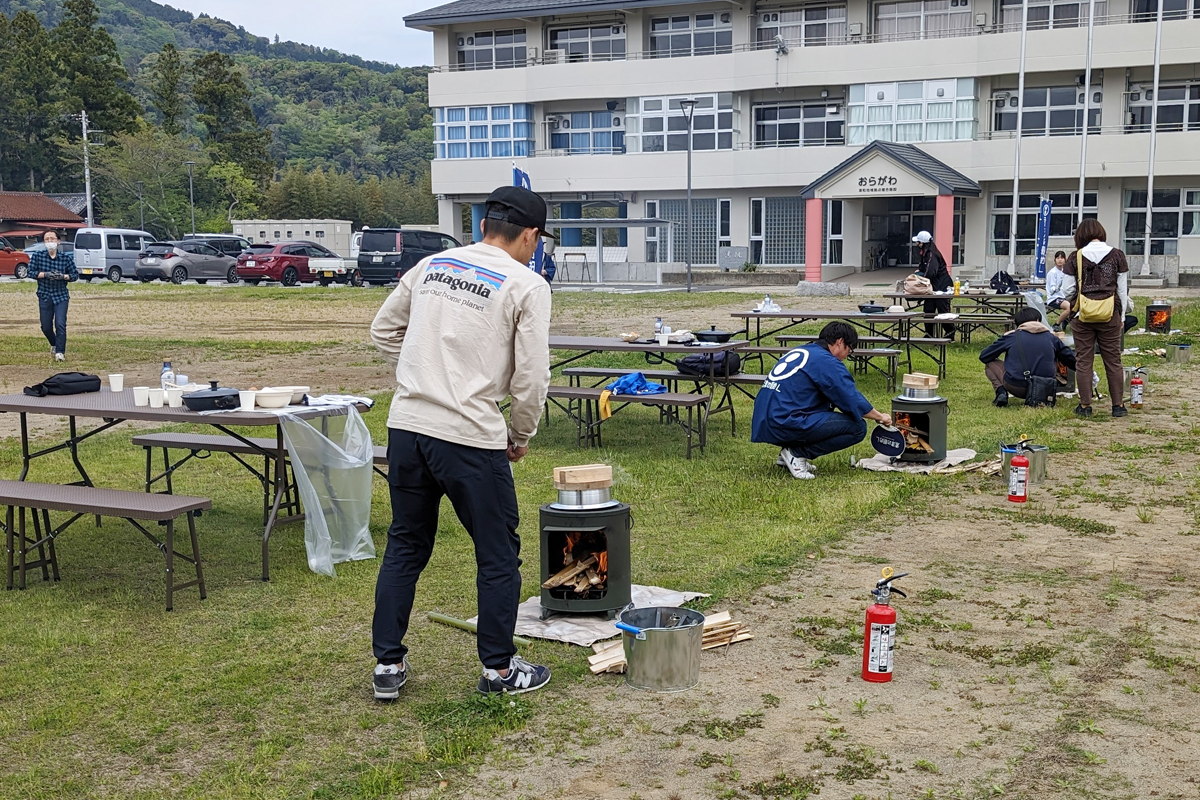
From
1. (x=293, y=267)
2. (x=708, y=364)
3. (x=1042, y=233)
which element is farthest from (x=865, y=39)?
(x=708, y=364)

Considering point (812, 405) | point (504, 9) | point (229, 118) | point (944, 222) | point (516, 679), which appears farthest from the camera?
point (229, 118)

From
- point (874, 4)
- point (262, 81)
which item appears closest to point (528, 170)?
point (874, 4)

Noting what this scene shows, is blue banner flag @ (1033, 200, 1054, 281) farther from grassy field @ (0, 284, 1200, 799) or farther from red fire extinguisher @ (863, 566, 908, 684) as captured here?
red fire extinguisher @ (863, 566, 908, 684)

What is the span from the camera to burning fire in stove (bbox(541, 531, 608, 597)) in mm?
5180

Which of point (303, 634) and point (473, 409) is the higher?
point (473, 409)

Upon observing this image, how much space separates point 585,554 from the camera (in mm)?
5254

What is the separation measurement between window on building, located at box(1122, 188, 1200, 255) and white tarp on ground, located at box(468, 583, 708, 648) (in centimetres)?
3491

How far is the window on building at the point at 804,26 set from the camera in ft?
131

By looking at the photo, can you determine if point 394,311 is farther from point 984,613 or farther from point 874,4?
point 874,4

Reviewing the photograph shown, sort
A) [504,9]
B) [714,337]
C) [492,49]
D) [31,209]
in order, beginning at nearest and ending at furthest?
[714,337] → [504,9] → [492,49] → [31,209]

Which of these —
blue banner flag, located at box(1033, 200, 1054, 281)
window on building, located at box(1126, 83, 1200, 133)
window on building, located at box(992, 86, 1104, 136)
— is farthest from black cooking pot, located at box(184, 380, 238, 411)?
window on building, located at box(1126, 83, 1200, 133)

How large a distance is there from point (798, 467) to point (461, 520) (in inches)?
179

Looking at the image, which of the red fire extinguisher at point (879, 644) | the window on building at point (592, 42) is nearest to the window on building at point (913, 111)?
the window on building at point (592, 42)

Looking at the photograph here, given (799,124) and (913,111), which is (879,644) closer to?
(913,111)
